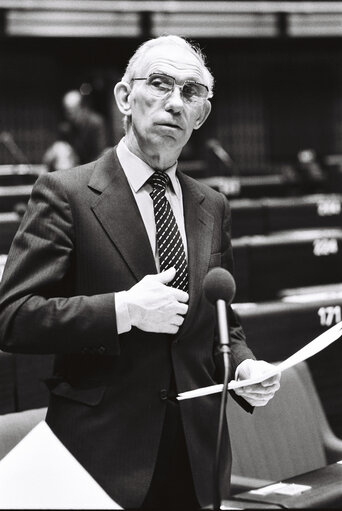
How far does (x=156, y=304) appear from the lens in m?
1.70

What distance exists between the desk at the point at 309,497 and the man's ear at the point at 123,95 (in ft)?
2.82

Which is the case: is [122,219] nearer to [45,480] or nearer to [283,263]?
[45,480]

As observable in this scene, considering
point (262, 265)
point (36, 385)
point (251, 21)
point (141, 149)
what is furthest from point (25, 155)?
point (141, 149)

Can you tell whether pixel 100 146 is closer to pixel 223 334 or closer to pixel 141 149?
pixel 141 149

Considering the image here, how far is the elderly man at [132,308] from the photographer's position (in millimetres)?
1749

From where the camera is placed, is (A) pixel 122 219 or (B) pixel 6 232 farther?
(B) pixel 6 232

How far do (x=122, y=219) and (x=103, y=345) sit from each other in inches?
11.2

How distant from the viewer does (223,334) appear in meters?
1.46

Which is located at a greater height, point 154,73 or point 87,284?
point 154,73

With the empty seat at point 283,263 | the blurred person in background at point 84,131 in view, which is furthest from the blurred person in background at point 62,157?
the empty seat at point 283,263

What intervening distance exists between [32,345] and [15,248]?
0.21 metres

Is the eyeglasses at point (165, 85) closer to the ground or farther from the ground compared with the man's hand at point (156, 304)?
farther from the ground

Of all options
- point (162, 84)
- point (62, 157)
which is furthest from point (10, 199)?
point (162, 84)

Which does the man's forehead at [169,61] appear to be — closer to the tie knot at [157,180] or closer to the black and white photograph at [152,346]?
the black and white photograph at [152,346]
